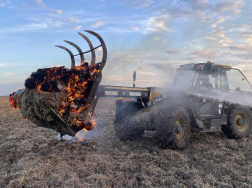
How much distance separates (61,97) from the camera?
5.30 metres

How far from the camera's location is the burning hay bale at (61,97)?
523cm

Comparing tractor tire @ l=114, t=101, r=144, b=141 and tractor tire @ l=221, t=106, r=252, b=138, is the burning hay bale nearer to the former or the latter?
tractor tire @ l=114, t=101, r=144, b=141

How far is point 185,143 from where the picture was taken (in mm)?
6457

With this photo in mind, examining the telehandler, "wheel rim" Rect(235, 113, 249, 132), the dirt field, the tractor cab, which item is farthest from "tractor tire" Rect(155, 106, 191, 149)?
"wheel rim" Rect(235, 113, 249, 132)

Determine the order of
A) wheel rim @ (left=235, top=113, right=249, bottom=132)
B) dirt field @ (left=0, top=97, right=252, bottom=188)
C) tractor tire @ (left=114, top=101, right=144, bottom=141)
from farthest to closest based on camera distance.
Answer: wheel rim @ (left=235, top=113, right=249, bottom=132), tractor tire @ (left=114, top=101, right=144, bottom=141), dirt field @ (left=0, top=97, right=252, bottom=188)

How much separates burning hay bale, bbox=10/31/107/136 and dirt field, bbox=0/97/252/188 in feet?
2.88

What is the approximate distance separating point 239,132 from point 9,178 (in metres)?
7.12

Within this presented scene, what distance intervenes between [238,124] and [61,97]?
6.28 metres

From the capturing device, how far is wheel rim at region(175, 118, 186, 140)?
6495mm

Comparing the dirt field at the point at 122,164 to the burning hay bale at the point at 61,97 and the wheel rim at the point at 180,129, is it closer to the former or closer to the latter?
the wheel rim at the point at 180,129

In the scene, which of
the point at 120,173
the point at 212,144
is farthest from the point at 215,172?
the point at 212,144

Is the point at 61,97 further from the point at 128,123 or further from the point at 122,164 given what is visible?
the point at 128,123

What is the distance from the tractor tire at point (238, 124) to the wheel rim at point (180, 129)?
223 cm

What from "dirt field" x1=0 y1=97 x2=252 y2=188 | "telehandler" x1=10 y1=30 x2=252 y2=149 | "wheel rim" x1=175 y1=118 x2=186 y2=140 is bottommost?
"dirt field" x1=0 y1=97 x2=252 y2=188
